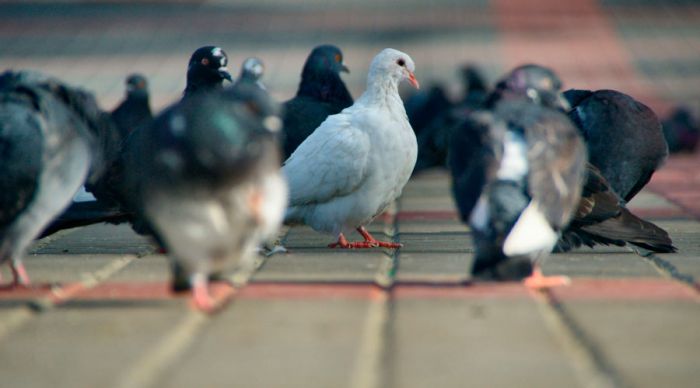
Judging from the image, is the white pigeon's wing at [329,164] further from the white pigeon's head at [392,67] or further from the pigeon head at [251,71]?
the pigeon head at [251,71]

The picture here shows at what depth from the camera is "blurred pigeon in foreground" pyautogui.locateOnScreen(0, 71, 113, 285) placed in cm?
467

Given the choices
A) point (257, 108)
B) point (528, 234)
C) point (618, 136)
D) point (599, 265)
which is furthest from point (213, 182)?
point (618, 136)

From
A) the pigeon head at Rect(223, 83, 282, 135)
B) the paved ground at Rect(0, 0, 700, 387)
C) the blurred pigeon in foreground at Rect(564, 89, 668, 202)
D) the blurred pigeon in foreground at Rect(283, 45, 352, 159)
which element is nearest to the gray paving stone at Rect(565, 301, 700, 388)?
the paved ground at Rect(0, 0, 700, 387)

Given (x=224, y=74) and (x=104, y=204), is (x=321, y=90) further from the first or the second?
(x=104, y=204)

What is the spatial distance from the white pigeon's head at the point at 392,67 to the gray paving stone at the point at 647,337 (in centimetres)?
267

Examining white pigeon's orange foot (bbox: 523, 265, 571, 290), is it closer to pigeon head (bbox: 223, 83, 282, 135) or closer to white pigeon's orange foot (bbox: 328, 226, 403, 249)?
pigeon head (bbox: 223, 83, 282, 135)

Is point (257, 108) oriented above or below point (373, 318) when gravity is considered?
above

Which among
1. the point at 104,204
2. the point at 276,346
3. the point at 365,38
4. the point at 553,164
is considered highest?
the point at 553,164

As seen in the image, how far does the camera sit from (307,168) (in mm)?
6496

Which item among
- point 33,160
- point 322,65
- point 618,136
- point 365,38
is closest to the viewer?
point 33,160

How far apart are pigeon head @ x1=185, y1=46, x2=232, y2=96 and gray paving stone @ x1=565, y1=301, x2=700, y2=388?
311 cm

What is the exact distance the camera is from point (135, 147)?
6.01 metres

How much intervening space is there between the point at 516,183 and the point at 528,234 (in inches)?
8.8

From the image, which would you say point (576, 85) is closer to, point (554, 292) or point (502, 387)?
point (554, 292)
